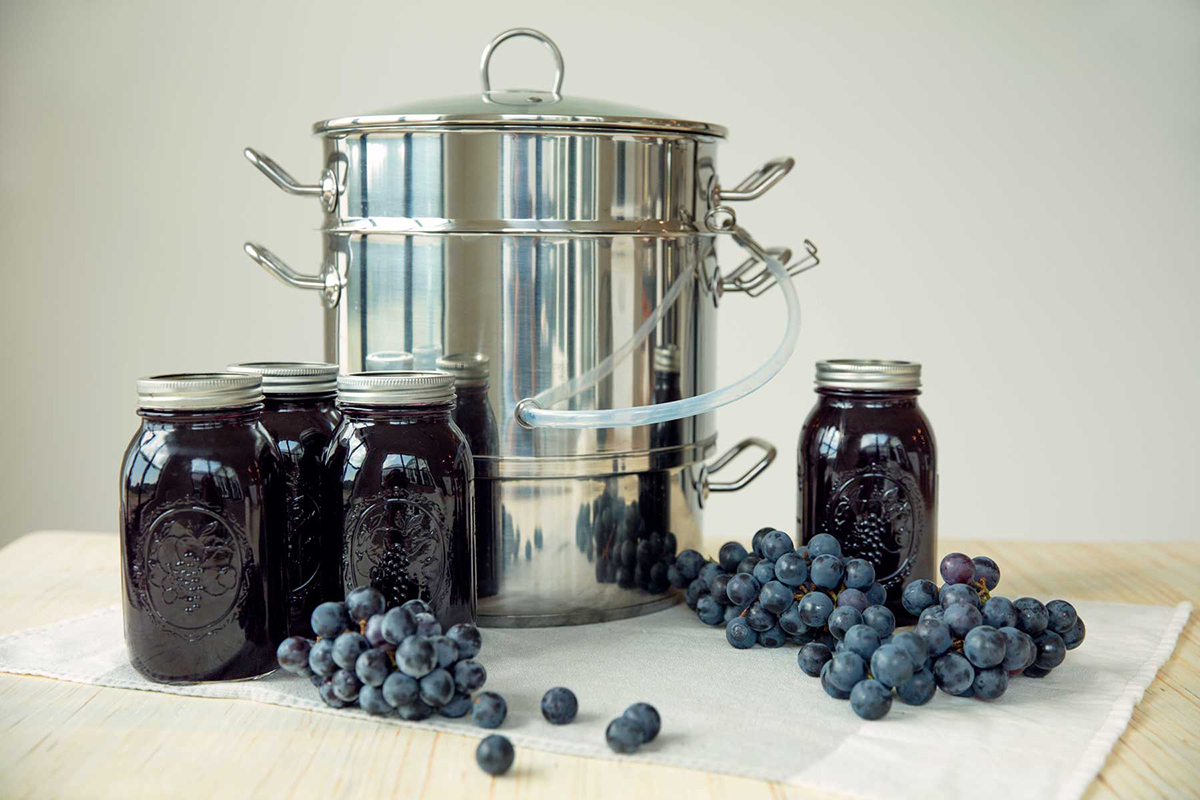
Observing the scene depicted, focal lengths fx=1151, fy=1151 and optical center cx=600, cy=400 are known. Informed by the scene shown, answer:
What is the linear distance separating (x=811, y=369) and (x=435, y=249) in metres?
1.68

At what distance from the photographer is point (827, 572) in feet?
3.22

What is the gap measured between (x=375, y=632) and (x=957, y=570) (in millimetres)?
503

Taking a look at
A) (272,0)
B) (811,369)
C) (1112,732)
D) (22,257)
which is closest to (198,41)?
(272,0)

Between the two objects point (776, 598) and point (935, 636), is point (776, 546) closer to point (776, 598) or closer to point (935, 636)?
point (776, 598)

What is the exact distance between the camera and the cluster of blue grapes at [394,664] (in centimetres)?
81

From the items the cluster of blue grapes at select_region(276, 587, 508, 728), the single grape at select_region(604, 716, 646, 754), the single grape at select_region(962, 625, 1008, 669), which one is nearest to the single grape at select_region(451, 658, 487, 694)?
the cluster of blue grapes at select_region(276, 587, 508, 728)

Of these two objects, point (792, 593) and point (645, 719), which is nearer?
point (645, 719)

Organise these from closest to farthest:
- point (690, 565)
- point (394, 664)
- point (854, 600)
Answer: point (394, 664)
point (854, 600)
point (690, 565)

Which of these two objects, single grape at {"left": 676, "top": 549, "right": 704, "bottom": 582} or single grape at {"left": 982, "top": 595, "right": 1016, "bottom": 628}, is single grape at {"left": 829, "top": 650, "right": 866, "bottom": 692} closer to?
single grape at {"left": 982, "top": 595, "right": 1016, "bottom": 628}

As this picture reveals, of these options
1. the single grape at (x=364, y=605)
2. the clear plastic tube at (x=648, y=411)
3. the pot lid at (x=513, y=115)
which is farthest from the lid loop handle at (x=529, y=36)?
the single grape at (x=364, y=605)

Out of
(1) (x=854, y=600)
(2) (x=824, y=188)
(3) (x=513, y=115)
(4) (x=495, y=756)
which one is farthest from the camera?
(2) (x=824, y=188)

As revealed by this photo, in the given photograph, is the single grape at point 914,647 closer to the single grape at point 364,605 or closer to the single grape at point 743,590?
the single grape at point 743,590

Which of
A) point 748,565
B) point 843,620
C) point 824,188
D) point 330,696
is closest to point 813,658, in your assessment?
point 843,620

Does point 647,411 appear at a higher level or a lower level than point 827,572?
higher
